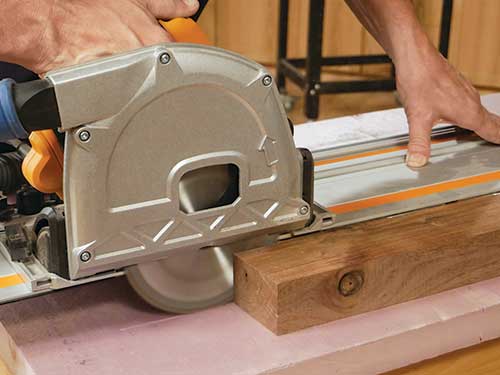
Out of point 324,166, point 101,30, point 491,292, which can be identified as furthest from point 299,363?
point 324,166

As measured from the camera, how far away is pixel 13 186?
4.38 ft

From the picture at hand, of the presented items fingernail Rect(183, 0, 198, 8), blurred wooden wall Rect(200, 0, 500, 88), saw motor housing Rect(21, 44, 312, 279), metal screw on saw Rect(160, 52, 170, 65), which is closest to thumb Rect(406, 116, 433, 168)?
saw motor housing Rect(21, 44, 312, 279)

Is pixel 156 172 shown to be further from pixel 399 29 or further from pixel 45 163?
pixel 399 29

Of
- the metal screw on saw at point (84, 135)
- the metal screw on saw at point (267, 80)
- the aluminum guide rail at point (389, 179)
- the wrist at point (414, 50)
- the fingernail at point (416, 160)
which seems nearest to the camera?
the metal screw on saw at point (84, 135)

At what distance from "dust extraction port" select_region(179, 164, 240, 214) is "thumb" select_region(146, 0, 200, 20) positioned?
0.24m

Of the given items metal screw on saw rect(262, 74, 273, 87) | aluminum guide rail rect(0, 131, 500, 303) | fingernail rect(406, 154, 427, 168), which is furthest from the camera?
fingernail rect(406, 154, 427, 168)

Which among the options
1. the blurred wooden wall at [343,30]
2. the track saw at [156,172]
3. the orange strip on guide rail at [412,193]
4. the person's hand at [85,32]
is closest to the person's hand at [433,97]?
the orange strip on guide rail at [412,193]

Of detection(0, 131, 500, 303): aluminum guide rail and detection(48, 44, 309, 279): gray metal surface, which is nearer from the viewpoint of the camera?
detection(48, 44, 309, 279): gray metal surface

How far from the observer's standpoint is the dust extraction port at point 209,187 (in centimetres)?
113

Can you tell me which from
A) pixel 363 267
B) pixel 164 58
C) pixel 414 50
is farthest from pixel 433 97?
pixel 164 58

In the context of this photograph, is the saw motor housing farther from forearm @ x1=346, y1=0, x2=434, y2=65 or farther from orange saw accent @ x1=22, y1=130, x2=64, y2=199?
forearm @ x1=346, y1=0, x2=434, y2=65

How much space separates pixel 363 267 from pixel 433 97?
0.69 metres

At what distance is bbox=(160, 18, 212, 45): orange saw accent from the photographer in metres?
1.19

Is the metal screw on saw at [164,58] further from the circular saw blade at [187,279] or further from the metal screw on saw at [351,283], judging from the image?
the metal screw on saw at [351,283]
